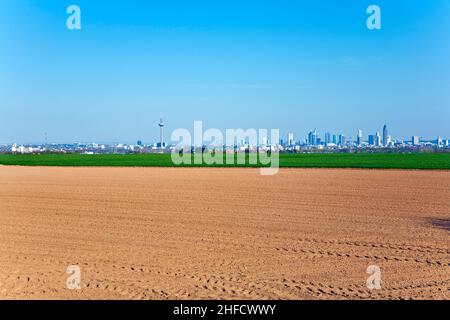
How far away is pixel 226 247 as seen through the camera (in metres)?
14.6

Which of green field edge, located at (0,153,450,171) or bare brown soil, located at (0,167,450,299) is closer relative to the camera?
bare brown soil, located at (0,167,450,299)

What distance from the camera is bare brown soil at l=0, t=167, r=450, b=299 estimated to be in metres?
10.3

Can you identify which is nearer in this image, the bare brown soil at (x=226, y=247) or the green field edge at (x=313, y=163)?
the bare brown soil at (x=226, y=247)

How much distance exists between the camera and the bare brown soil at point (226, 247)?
33.9 ft

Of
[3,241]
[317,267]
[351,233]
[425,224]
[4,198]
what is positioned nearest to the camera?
[317,267]

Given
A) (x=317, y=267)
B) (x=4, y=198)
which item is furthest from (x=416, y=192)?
(x=4, y=198)

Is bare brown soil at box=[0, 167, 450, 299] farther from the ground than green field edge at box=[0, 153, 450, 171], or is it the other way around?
green field edge at box=[0, 153, 450, 171]

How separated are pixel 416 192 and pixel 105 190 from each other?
764 inches

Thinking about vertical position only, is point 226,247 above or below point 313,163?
below

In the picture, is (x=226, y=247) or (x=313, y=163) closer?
(x=226, y=247)

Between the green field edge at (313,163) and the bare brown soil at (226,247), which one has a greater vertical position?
the green field edge at (313,163)

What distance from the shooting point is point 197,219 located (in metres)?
20.2
